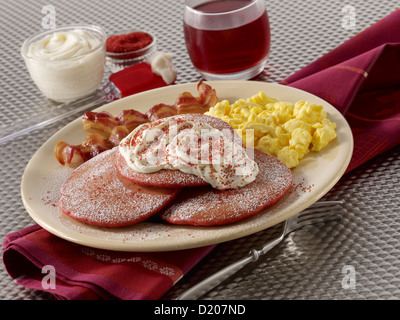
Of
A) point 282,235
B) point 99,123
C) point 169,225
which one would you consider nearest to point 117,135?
point 99,123

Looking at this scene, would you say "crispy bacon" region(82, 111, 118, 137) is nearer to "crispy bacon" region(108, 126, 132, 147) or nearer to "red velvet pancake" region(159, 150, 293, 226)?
"crispy bacon" region(108, 126, 132, 147)

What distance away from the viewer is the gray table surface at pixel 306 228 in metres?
1.37

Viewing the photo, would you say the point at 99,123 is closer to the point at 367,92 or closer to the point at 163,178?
the point at 163,178

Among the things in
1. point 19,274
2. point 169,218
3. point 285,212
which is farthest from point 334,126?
point 19,274

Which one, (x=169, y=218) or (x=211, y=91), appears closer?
(x=169, y=218)

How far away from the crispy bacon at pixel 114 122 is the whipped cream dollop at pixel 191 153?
20 centimetres

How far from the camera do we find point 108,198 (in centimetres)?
144

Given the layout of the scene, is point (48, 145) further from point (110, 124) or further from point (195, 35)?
point (195, 35)

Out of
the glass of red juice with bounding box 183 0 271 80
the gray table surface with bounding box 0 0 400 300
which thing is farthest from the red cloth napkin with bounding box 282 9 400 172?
the glass of red juice with bounding box 183 0 271 80

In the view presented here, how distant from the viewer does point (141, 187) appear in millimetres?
1450

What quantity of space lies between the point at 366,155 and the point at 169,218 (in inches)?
25.6

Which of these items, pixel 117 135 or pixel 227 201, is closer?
pixel 227 201

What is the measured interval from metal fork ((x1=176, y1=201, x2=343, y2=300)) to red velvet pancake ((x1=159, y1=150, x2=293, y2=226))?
0.34ft

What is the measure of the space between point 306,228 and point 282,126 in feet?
1.06
